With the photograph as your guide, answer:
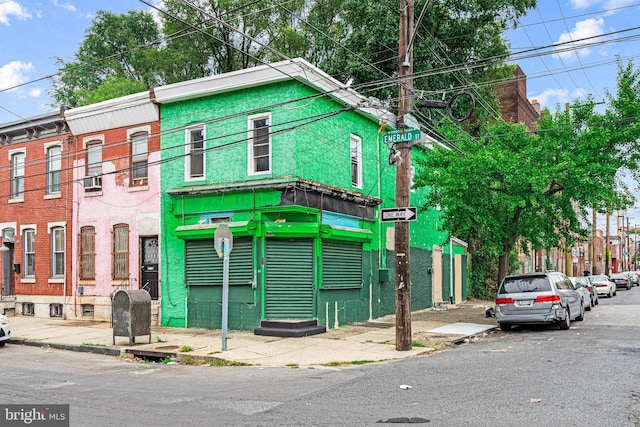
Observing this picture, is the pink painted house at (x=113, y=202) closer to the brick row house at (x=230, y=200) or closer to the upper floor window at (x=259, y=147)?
the brick row house at (x=230, y=200)

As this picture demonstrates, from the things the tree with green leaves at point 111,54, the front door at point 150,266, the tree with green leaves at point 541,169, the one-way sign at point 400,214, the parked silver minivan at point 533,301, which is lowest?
the parked silver minivan at point 533,301

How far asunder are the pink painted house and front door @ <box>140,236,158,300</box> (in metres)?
0.03

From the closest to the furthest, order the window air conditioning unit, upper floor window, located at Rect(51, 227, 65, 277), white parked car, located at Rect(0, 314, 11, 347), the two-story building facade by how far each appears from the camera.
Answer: white parked car, located at Rect(0, 314, 11, 347) < the window air conditioning unit < the two-story building facade < upper floor window, located at Rect(51, 227, 65, 277)

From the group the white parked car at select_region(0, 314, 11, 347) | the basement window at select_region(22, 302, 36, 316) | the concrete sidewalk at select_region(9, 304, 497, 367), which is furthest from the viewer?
the basement window at select_region(22, 302, 36, 316)

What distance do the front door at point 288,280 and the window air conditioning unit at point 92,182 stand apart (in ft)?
24.9

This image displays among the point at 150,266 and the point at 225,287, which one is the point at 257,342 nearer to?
the point at 225,287

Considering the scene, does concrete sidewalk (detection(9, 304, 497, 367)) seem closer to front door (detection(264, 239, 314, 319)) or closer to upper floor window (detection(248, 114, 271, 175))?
front door (detection(264, 239, 314, 319))

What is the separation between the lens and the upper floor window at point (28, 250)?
22844 millimetres

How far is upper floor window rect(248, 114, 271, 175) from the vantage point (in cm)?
1738

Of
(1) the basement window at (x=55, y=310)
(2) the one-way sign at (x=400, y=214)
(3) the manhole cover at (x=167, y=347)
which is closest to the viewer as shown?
(2) the one-way sign at (x=400, y=214)

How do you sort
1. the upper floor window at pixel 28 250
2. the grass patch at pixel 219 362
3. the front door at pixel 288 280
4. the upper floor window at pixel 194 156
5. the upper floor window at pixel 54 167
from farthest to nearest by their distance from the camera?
the upper floor window at pixel 28 250 < the upper floor window at pixel 54 167 < the upper floor window at pixel 194 156 < the front door at pixel 288 280 < the grass patch at pixel 219 362

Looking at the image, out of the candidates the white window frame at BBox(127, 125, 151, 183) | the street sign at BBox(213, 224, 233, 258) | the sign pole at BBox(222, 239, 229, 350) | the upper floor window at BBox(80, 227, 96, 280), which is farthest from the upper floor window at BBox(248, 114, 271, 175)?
the upper floor window at BBox(80, 227, 96, 280)

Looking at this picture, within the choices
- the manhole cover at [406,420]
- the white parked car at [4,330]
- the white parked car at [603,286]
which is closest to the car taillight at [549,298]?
the manhole cover at [406,420]

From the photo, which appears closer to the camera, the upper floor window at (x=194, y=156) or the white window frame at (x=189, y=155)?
the white window frame at (x=189, y=155)
